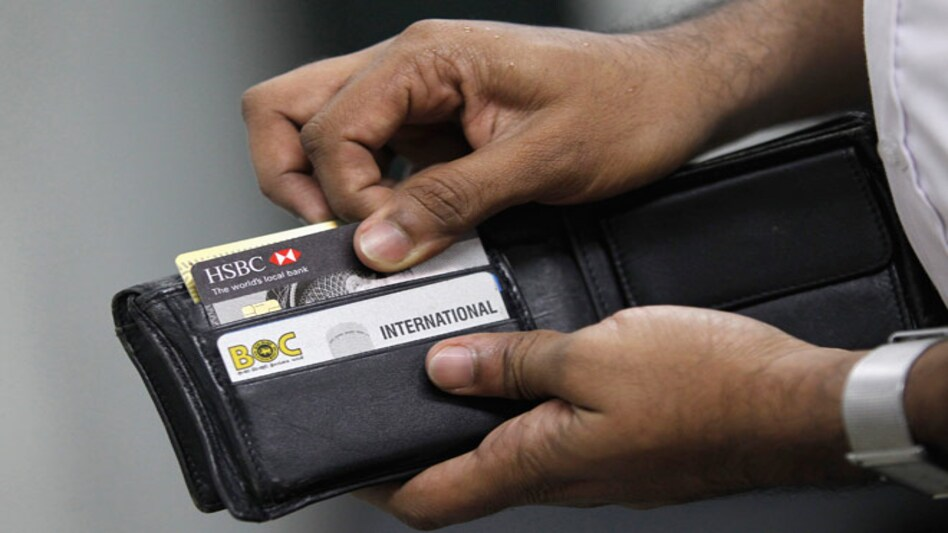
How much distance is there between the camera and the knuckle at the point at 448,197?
713mm

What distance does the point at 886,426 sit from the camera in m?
0.55

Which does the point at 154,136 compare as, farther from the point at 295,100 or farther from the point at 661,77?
the point at 661,77

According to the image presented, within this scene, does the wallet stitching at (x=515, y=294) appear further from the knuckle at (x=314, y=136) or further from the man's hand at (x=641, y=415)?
the knuckle at (x=314, y=136)

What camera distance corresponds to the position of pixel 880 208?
Answer: 2.53ft

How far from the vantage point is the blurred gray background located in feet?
3.25

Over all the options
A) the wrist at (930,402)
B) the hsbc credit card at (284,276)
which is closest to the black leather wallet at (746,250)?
the hsbc credit card at (284,276)

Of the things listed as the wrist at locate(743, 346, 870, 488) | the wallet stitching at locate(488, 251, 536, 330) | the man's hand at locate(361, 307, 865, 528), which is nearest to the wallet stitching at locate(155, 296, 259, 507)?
the man's hand at locate(361, 307, 865, 528)

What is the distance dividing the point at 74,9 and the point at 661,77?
66 centimetres

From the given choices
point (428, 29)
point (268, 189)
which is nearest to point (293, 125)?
point (268, 189)

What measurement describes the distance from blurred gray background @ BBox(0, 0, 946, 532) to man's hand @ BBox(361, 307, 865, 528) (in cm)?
37

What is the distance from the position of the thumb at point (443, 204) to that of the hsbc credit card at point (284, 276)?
0.01 metres

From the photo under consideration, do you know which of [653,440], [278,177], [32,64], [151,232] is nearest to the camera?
[653,440]

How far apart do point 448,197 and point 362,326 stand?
11 centimetres

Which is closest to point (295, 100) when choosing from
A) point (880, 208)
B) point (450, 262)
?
point (450, 262)
